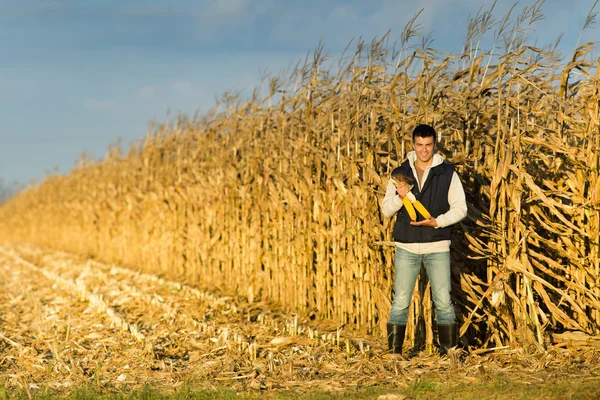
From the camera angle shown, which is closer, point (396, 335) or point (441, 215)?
point (441, 215)

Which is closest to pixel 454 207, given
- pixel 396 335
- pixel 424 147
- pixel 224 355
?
pixel 424 147

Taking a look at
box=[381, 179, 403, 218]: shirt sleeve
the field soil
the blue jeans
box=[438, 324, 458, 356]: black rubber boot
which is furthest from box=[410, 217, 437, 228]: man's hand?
the field soil

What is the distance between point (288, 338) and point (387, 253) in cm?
154

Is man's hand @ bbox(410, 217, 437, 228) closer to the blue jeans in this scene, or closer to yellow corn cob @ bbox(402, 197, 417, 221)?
yellow corn cob @ bbox(402, 197, 417, 221)

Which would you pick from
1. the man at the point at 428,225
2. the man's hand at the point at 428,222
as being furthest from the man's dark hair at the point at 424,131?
the man's hand at the point at 428,222

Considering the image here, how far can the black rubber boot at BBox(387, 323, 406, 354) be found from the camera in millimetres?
7297

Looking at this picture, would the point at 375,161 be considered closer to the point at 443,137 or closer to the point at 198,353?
the point at 443,137

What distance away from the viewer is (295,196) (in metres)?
10.6

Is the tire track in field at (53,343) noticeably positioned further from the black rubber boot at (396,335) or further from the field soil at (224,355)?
the black rubber boot at (396,335)

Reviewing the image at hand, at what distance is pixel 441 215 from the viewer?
272 inches

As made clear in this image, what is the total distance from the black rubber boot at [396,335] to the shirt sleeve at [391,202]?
1.16 m

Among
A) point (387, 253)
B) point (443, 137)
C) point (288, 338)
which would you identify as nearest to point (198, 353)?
point (288, 338)

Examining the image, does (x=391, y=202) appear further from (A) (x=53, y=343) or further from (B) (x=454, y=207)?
(A) (x=53, y=343)

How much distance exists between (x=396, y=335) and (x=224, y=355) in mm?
1973
